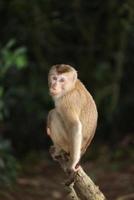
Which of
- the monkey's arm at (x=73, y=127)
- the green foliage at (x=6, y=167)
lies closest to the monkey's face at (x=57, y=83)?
the monkey's arm at (x=73, y=127)

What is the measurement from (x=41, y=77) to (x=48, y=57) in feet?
1.09

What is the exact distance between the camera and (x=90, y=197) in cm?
494

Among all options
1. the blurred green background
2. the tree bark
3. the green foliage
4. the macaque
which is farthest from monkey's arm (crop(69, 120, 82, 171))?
the blurred green background

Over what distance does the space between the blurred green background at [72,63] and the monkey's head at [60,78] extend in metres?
4.15

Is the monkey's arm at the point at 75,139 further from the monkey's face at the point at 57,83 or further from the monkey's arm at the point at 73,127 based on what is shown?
the monkey's face at the point at 57,83

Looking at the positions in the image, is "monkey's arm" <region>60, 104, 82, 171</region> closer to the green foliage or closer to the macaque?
the macaque

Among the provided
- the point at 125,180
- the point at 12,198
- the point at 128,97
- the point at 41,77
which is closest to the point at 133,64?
the point at 128,97

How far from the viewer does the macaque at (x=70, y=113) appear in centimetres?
515

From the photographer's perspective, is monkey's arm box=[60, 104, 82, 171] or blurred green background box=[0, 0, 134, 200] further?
blurred green background box=[0, 0, 134, 200]

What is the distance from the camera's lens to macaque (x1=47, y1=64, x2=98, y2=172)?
5.15 m

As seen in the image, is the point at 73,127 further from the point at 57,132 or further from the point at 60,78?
the point at 60,78

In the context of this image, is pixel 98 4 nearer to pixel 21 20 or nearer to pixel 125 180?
pixel 21 20

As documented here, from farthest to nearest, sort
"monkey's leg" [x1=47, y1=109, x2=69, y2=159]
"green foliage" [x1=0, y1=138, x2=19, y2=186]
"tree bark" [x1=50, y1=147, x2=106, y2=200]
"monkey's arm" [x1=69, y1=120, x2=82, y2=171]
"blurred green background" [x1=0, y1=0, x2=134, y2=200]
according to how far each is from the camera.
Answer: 1. "blurred green background" [x1=0, y1=0, x2=134, y2=200]
2. "green foliage" [x1=0, y1=138, x2=19, y2=186]
3. "monkey's leg" [x1=47, y1=109, x2=69, y2=159]
4. "monkey's arm" [x1=69, y1=120, x2=82, y2=171]
5. "tree bark" [x1=50, y1=147, x2=106, y2=200]

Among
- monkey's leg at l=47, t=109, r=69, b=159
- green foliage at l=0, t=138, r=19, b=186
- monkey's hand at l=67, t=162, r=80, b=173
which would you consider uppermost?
green foliage at l=0, t=138, r=19, b=186
